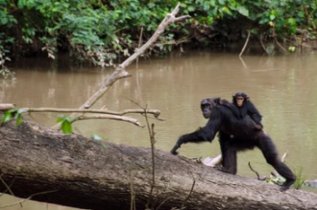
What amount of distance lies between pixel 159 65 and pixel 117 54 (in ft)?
2.70

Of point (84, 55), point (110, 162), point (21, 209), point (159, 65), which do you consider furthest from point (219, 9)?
point (110, 162)

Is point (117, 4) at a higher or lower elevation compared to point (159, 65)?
higher

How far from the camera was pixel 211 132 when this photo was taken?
5.08 metres

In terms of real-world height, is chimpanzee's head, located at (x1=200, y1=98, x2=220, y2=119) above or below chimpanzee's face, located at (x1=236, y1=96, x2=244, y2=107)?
below

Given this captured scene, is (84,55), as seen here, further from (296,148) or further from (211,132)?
(211,132)

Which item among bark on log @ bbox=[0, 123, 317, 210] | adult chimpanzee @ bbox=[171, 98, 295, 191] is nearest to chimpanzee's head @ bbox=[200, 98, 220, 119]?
adult chimpanzee @ bbox=[171, 98, 295, 191]

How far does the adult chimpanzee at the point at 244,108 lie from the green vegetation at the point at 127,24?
6.81 meters

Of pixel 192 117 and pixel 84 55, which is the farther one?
pixel 84 55

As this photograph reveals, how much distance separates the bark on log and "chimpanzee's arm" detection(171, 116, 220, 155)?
85 cm

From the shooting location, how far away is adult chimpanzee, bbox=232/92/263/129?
5.12 metres

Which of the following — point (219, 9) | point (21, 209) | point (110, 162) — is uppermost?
point (219, 9)

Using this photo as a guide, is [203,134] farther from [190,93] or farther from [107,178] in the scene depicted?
[190,93]

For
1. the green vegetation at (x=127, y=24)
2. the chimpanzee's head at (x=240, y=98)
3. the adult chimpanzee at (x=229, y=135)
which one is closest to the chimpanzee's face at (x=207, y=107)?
the adult chimpanzee at (x=229, y=135)

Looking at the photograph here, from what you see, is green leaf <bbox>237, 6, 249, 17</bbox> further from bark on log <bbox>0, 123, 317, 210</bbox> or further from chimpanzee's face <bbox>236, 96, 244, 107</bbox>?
bark on log <bbox>0, 123, 317, 210</bbox>
